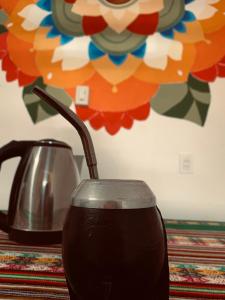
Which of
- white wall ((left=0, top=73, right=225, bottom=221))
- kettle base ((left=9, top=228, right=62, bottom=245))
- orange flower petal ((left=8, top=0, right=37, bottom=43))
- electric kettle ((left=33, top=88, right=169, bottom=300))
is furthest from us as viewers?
orange flower petal ((left=8, top=0, right=37, bottom=43))

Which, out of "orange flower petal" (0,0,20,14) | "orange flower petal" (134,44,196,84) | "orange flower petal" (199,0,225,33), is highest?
"orange flower petal" (0,0,20,14)

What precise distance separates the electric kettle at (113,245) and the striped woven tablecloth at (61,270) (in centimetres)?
9

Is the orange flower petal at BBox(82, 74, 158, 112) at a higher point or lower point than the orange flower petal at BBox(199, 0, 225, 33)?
lower

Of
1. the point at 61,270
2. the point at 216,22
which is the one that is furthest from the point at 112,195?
the point at 216,22

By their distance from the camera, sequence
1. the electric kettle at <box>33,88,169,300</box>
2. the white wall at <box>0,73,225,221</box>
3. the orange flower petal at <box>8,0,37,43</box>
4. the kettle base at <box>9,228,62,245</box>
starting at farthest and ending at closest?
the orange flower petal at <box>8,0,37,43</box>, the white wall at <box>0,73,225,221</box>, the kettle base at <box>9,228,62,245</box>, the electric kettle at <box>33,88,169,300</box>

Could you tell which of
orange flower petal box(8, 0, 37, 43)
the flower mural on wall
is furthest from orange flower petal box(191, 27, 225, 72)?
orange flower petal box(8, 0, 37, 43)

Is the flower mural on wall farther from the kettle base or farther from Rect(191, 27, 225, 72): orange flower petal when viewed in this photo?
the kettle base

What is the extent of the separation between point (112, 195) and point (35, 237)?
40 centimetres

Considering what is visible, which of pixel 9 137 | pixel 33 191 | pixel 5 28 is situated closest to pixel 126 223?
pixel 33 191

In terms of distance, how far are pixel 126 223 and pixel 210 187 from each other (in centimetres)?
90

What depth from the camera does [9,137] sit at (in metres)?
1.22

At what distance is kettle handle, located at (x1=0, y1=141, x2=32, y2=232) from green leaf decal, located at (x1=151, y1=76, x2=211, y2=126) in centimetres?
63

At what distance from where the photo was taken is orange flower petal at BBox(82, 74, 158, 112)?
1179 millimetres

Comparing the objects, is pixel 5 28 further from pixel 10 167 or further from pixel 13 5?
pixel 10 167
